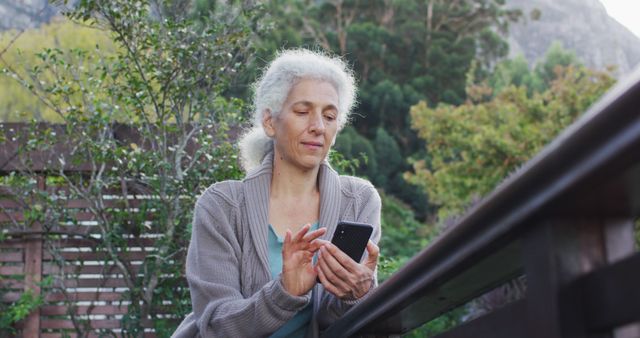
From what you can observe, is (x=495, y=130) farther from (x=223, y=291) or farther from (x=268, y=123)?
(x=223, y=291)

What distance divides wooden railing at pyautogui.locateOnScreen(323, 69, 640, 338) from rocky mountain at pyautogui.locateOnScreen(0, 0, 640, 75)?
55.2 m

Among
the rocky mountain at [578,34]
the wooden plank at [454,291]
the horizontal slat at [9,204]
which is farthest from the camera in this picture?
the rocky mountain at [578,34]

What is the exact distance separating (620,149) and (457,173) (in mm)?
16965

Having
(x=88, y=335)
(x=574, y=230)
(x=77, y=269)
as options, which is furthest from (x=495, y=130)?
(x=574, y=230)

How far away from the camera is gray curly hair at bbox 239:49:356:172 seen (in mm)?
2752

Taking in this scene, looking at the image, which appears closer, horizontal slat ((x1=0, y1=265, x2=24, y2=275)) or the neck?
the neck

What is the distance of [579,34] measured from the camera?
2387 inches

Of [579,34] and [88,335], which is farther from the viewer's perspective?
[579,34]

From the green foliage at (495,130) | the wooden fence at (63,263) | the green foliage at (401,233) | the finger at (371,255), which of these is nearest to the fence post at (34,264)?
the wooden fence at (63,263)

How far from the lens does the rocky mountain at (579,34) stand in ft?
188

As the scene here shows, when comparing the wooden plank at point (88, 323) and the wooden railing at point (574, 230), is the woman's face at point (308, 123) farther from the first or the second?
the wooden plank at point (88, 323)

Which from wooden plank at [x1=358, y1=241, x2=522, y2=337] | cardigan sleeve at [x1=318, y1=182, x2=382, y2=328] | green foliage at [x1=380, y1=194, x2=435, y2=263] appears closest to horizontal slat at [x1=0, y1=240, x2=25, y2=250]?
cardigan sleeve at [x1=318, y1=182, x2=382, y2=328]

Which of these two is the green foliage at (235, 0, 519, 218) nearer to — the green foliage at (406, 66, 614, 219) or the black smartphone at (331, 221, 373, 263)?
the green foliage at (406, 66, 614, 219)

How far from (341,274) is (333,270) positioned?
0.8 inches
